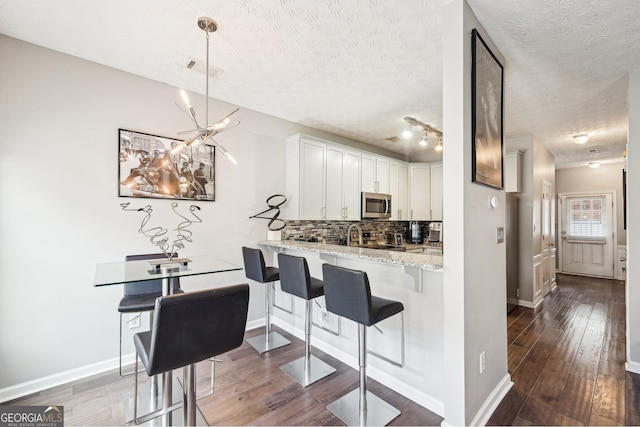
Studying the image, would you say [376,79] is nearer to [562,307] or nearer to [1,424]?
[1,424]

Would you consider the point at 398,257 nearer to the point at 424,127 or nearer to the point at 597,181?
the point at 424,127

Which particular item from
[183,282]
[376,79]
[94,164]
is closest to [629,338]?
[376,79]

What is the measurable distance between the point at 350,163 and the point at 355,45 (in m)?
2.20

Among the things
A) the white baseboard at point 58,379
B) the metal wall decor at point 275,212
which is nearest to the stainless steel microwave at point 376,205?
the metal wall decor at point 275,212

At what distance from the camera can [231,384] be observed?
7.35 ft

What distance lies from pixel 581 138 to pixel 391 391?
4.52 m

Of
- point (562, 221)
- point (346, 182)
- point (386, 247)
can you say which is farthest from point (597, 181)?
point (346, 182)

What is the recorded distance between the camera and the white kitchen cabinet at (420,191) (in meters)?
5.27

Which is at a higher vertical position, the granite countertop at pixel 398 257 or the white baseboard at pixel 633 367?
the granite countertop at pixel 398 257

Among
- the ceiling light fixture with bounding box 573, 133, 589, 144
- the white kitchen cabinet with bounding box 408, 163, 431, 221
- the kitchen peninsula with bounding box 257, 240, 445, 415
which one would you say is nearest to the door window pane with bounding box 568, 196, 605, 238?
the ceiling light fixture with bounding box 573, 133, 589, 144

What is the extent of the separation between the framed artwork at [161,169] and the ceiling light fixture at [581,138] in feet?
16.4

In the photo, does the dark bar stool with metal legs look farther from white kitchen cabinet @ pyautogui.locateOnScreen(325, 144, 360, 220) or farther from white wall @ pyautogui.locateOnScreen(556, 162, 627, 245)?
white wall @ pyautogui.locateOnScreen(556, 162, 627, 245)

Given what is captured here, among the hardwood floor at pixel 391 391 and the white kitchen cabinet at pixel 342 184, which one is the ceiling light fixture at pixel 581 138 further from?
the white kitchen cabinet at pixel 342 184

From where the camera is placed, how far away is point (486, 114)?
1908mm
